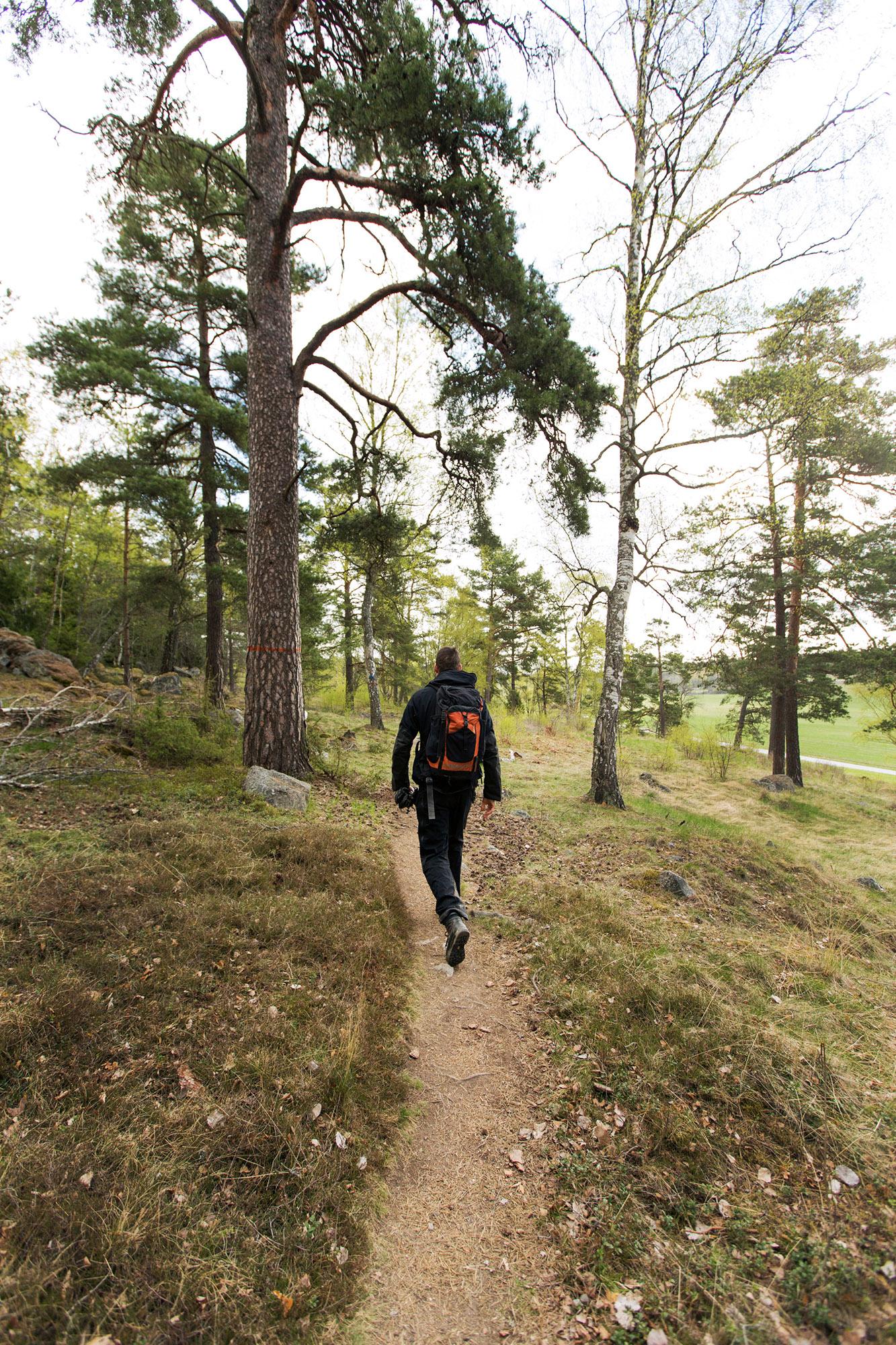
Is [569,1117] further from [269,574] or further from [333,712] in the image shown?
[333,712]

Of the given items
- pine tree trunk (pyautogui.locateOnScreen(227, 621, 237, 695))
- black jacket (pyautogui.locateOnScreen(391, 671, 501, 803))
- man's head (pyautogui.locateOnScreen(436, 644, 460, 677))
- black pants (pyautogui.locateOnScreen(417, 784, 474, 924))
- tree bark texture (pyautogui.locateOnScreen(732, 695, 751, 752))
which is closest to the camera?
black pants (pyautogui.locateOnScreen(417, 784, 474, 924))

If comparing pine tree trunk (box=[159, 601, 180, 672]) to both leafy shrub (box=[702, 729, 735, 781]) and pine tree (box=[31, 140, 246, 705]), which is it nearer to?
pine tree (box=[31, 140, 246, 705])

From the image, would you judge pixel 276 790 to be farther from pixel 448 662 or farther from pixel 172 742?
pixel 448 662

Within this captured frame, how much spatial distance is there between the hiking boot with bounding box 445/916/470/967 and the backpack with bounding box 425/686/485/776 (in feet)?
3.75

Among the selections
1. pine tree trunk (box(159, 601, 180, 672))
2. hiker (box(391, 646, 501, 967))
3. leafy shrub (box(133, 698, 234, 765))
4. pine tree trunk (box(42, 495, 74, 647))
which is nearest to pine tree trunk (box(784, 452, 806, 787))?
hiker (box(391, 646, 501, 967))

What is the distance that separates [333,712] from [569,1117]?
63.3 ft

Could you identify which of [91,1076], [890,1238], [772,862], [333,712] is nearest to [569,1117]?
[890,1238]

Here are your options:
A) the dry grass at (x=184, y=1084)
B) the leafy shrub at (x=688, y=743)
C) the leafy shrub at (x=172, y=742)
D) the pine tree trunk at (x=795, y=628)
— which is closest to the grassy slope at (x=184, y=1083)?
the dry grass at (x=184, y=1084)

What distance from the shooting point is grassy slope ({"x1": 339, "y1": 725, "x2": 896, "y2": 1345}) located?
1756 mm

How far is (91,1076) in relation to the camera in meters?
2.21

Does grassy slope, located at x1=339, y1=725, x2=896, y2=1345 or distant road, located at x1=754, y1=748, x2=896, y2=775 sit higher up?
grassy slope, located at x1=339, y1=725, x2=896, y2=1345

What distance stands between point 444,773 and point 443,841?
63 centimetres

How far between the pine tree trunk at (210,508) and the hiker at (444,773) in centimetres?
966

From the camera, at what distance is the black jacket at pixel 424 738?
422 cm
